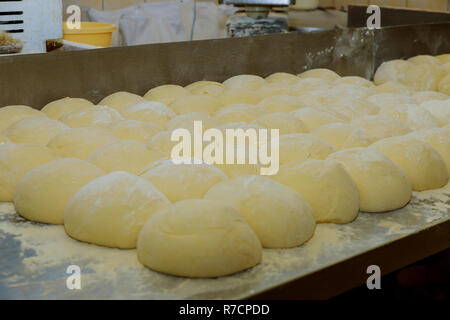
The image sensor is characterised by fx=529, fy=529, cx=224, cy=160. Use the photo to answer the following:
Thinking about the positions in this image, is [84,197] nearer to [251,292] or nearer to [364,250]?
[251,292]

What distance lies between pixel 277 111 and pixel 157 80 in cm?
60

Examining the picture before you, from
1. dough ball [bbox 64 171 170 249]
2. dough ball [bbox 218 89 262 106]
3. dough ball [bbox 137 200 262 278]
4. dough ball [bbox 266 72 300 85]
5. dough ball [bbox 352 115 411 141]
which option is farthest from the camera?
dough ball [bbox 266 72 300 85]

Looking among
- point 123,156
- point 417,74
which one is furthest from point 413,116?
point 123,156

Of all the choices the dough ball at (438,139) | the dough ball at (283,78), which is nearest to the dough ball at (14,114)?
the dough ball at (283,78)

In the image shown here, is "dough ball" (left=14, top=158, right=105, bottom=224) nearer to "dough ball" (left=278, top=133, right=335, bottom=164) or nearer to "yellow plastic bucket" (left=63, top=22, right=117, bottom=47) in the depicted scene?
"dough ball" (left=278, top=133, right=335, bottom=164)

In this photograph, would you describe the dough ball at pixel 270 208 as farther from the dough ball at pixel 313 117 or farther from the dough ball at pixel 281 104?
the dough ball at pixel 281 104

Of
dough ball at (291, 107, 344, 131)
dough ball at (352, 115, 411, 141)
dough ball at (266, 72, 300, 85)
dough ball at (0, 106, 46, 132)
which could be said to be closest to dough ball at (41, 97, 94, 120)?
dough ball at (0, 106, 46, 132)

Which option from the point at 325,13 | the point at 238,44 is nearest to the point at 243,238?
the point at 238,44

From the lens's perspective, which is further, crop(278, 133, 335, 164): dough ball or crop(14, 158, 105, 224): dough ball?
crop(278, 133, 335, 164): dough ball

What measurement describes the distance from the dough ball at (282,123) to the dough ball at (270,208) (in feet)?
1.63

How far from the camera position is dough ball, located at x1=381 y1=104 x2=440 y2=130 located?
1922mm

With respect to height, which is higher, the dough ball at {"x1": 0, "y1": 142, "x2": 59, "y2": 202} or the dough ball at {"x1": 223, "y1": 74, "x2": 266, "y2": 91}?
the dough ball at {"x1": 223, "y1": 74, "x2": 266, "y2": 91}

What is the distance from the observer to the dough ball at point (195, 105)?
6.61 ft

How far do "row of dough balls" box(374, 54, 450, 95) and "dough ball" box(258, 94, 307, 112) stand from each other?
82cm
